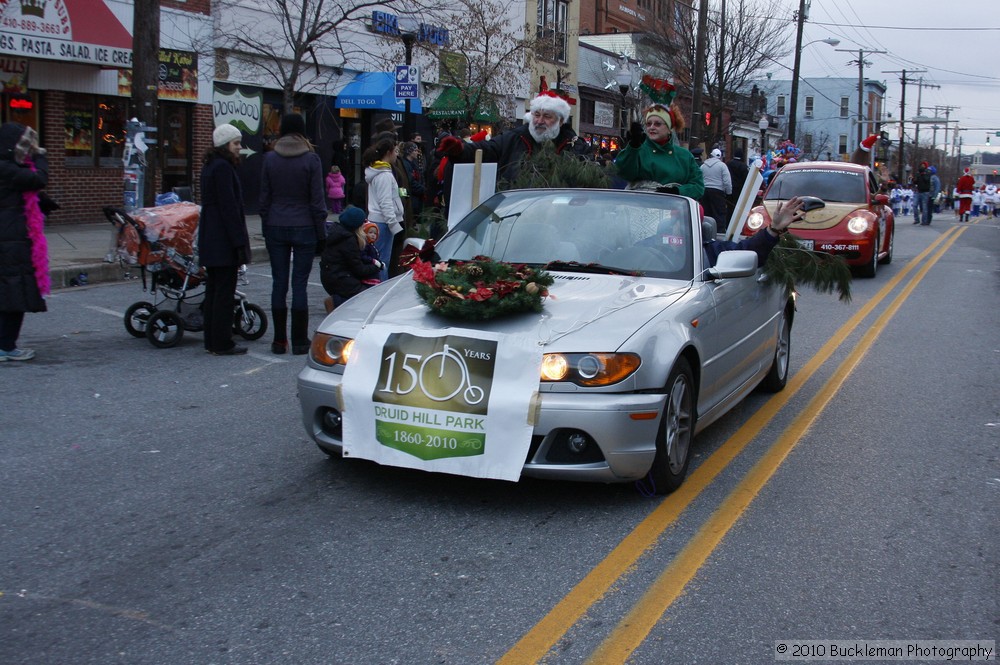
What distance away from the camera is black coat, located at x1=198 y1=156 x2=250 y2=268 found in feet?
27.9

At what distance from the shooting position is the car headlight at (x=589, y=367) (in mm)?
4664

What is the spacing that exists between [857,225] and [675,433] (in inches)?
458

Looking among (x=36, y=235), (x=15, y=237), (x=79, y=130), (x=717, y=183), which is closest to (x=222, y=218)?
(x=36, y=235)

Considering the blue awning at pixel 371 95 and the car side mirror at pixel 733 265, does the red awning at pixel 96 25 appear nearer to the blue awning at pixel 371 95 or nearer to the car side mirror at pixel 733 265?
the blue awning at pixel 371 95

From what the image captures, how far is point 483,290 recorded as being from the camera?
495 cm

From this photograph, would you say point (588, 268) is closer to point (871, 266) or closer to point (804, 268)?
point (804, 268)

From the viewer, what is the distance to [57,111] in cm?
1938

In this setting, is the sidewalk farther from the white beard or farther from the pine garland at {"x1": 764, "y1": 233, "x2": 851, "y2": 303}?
the pine garland at {"x1": 764, "y1": 233, "x2": 851, "y2": 303}

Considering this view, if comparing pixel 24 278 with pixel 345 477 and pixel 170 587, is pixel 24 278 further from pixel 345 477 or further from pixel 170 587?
pixel 170 587

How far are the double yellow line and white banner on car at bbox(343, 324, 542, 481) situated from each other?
68 cm

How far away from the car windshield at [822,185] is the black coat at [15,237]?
1159 cm

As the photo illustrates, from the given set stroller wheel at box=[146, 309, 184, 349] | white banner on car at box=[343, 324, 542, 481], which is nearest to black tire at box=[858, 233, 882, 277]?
stroller wheel at box=[146, 309, 184, 349]

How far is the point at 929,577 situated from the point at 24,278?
6718 mm

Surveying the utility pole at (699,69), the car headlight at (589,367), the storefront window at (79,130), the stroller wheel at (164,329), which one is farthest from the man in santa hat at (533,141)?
the utility pole at (699,69)
